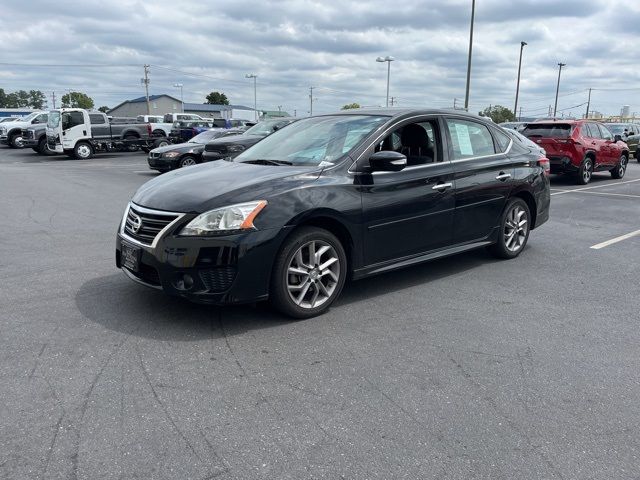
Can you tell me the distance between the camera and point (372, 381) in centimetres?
336

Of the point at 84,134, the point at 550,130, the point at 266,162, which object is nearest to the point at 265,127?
the point at 550,130

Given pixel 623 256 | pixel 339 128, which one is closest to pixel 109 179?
pixel 339 128

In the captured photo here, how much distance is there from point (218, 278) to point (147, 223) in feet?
2.40

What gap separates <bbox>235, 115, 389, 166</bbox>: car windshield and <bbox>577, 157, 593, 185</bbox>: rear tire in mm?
11368

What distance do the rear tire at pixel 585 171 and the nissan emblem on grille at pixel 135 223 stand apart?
13.3 m

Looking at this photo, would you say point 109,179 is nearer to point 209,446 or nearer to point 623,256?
point 623,256

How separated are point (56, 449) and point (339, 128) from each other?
141 inches

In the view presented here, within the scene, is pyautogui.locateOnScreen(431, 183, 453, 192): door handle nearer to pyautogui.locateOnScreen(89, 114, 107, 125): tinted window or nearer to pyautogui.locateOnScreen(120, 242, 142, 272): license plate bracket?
pyautogui.locateOnScreen(120, 242, 142, 272): license plate bracket

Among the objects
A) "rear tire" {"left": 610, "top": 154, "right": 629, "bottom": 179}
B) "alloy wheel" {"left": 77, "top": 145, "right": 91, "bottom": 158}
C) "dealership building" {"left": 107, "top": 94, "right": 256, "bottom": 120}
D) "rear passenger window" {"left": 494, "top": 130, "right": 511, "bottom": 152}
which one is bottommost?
"alloy wheel" {"left": 77, "top": 145, "right": 91, "bottom": 158}

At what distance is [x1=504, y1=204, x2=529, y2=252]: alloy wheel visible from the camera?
6273 millimetres

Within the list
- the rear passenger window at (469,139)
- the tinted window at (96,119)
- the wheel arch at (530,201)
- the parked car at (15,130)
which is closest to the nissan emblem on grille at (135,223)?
the rear passenger window at (469,139)

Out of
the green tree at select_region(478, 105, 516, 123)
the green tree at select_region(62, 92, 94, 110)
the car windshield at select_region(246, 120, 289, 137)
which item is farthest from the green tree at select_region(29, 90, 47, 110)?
the car windshield at select_region(246, 120, 289, 137)

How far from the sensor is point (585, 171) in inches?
586

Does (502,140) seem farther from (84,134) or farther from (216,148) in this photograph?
(84,134)
